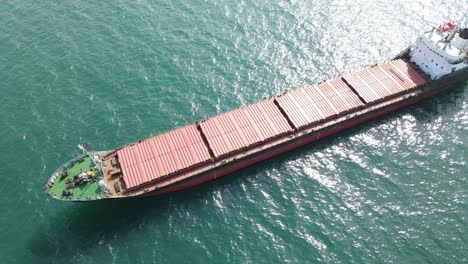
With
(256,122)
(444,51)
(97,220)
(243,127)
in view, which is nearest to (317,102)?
(256,122)

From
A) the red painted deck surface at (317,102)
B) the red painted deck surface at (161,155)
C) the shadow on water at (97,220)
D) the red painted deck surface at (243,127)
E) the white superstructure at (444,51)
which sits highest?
the white superstructure at (444,51)

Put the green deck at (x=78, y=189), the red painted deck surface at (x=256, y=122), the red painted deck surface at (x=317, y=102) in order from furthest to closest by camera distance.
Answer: the red painted deck surface at (x=317, y=102) < the red painted deck surface at (x=256, y=122) < the green deck at (x=78, y=189)

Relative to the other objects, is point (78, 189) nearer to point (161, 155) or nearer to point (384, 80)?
point (161, 155)

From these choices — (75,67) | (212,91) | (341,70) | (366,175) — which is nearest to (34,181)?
(75,67)

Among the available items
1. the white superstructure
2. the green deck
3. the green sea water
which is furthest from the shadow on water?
the white superstructure

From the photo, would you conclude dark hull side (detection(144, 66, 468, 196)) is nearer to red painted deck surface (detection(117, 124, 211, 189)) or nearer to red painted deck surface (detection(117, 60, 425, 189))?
red painted deck surface (detection(117, 60, 425, 189))

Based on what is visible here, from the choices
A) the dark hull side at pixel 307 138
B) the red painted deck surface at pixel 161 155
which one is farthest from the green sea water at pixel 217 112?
the red painted deck surface at pixel 161 155

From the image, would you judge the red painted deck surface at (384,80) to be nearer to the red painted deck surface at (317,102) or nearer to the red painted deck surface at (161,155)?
the red painted deck surface at (317,102)
